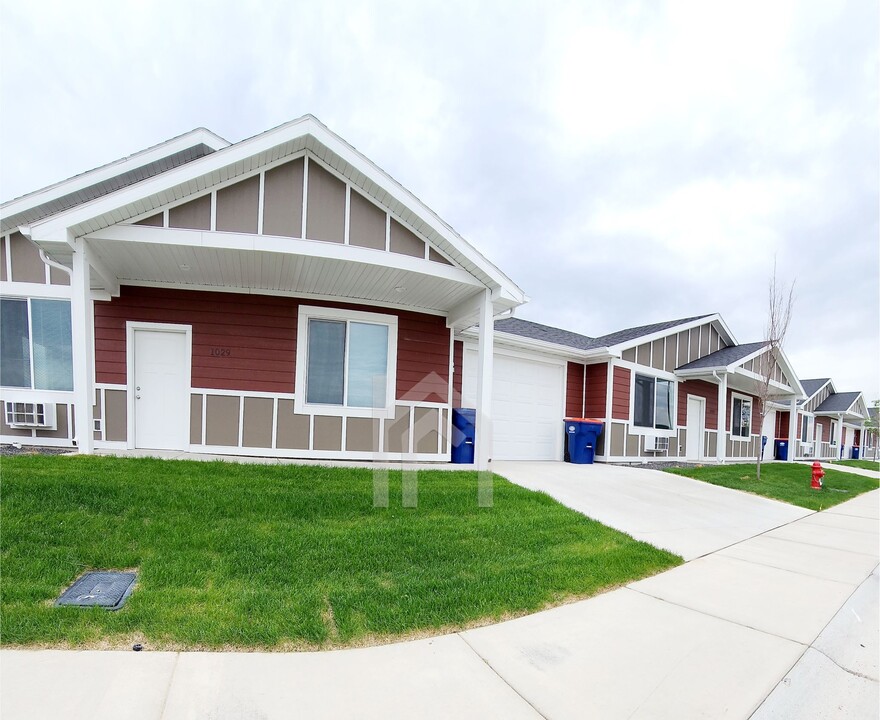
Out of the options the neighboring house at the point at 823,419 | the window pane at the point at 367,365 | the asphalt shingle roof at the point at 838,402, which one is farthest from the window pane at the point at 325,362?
the asphalt shingle roof at the point at 838,402

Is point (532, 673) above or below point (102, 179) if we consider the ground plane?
below

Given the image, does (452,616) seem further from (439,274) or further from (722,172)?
(722,172)

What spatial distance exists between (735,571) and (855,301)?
20844 millimetres

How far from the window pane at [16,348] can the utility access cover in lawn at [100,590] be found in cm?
585

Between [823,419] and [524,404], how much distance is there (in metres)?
25.8

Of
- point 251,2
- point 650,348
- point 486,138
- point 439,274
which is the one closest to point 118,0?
point 251,2

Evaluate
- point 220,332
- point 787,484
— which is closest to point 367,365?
point 220,332

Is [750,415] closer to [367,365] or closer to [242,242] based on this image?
[367,365]

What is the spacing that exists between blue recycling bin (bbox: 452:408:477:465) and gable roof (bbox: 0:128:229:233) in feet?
20.9

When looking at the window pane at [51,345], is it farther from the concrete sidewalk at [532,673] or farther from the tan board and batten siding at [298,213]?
the concrete sidewalk at [532,673]

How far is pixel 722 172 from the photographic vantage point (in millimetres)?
12633

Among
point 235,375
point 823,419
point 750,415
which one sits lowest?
point 823,419

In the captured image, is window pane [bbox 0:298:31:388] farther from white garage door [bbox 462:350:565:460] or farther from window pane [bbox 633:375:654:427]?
window pane [bbox 633:375:654:427]

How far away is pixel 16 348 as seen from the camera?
743cm
